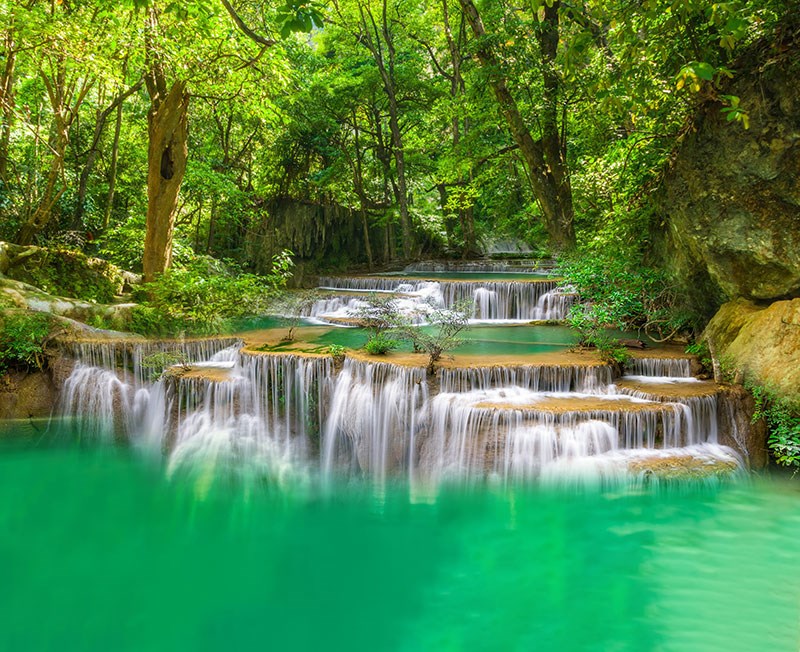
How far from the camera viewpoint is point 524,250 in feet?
87.3

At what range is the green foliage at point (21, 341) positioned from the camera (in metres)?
8.03

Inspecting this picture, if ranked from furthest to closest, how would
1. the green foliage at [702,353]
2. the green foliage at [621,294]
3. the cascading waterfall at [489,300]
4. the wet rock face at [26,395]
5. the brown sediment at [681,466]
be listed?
1. the cascading waterfall at [489,300]
2. the green foliage at [621,294]
3. the wet rock face at [26,395]
4. the green foliage at [702,353]
5. the brown sediment at [681,466]

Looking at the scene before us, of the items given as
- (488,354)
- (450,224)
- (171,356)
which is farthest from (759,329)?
(450,224)

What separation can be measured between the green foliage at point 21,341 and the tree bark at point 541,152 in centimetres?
962

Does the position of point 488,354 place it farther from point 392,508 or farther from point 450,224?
point 450,224

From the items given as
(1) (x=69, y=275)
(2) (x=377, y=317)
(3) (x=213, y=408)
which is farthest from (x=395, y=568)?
(1) (x=69, y=275)

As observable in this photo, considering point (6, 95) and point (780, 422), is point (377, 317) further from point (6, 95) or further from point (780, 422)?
point (6, 95)

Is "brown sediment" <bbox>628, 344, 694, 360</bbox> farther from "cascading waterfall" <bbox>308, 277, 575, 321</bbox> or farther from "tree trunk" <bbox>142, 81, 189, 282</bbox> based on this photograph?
"tree trunk" <bbox>142, 81, 189, 282</bbox>

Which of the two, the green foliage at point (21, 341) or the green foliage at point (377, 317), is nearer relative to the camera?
the green foliage at point (21, 341)

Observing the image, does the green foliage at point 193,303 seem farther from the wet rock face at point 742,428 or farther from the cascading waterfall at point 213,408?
the wet rock face at point 742,428

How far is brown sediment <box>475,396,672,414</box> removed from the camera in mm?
6113

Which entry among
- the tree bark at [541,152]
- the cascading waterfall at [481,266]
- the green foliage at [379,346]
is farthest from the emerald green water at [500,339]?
the cascading waterfall at [481,266]

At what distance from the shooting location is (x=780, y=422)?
20.0 ft

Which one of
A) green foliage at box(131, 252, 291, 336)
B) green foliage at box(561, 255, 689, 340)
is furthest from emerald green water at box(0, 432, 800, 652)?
green foliage at box(131, 252, 291, 336)
